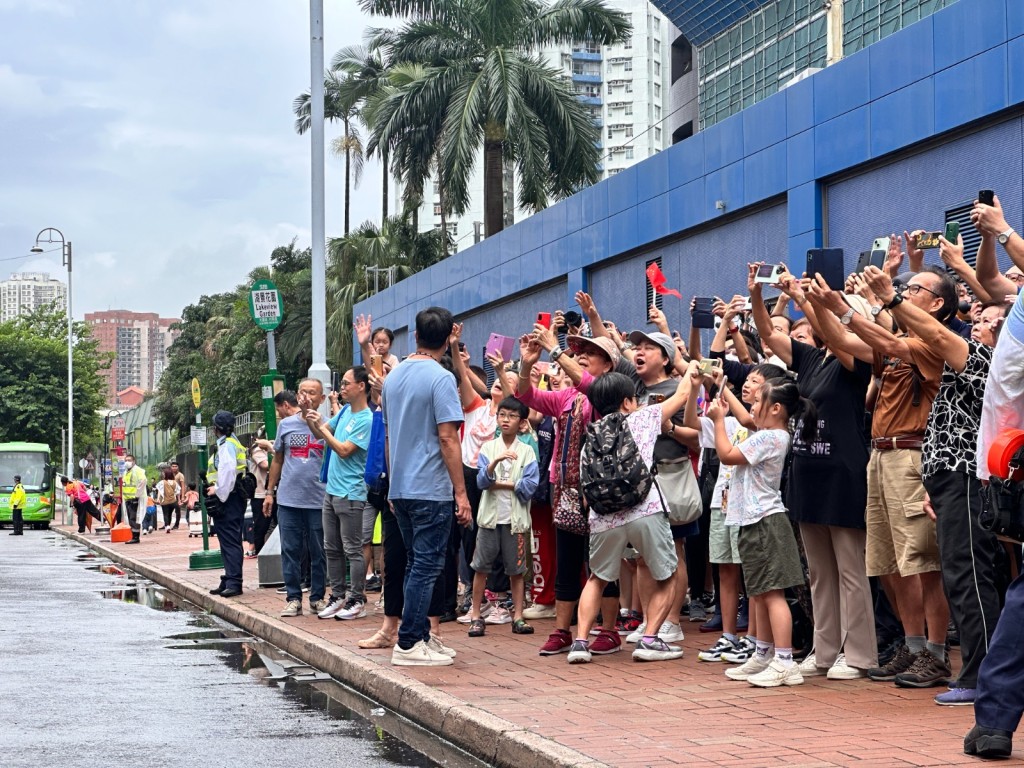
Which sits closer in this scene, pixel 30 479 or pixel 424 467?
pixel 424 467

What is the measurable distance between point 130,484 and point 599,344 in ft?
92.4

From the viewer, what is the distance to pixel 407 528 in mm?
8805

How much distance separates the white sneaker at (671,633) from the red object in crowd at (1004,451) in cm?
427

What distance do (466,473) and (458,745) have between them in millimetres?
4386

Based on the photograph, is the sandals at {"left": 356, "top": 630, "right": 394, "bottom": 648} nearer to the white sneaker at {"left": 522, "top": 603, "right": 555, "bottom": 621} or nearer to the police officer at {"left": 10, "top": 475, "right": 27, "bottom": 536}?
the white sneaker at {"left": 522, "top": 603, "right": 555, "bottom": 621}

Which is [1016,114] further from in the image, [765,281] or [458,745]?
[458,745]

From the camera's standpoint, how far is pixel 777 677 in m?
7.51

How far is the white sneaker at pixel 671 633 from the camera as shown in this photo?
9336mm

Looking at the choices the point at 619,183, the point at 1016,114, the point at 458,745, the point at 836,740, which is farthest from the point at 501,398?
the point at 619,183

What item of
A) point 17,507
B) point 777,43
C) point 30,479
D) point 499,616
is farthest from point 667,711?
point 30,479

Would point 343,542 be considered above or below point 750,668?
above

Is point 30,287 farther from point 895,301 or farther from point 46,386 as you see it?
point 895,301

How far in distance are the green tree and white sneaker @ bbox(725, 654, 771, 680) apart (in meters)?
64.6

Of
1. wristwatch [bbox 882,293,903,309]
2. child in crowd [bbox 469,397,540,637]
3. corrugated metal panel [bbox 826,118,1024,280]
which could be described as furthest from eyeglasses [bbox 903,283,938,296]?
corrugated metal panel [bbox 826,118,1024,280]
